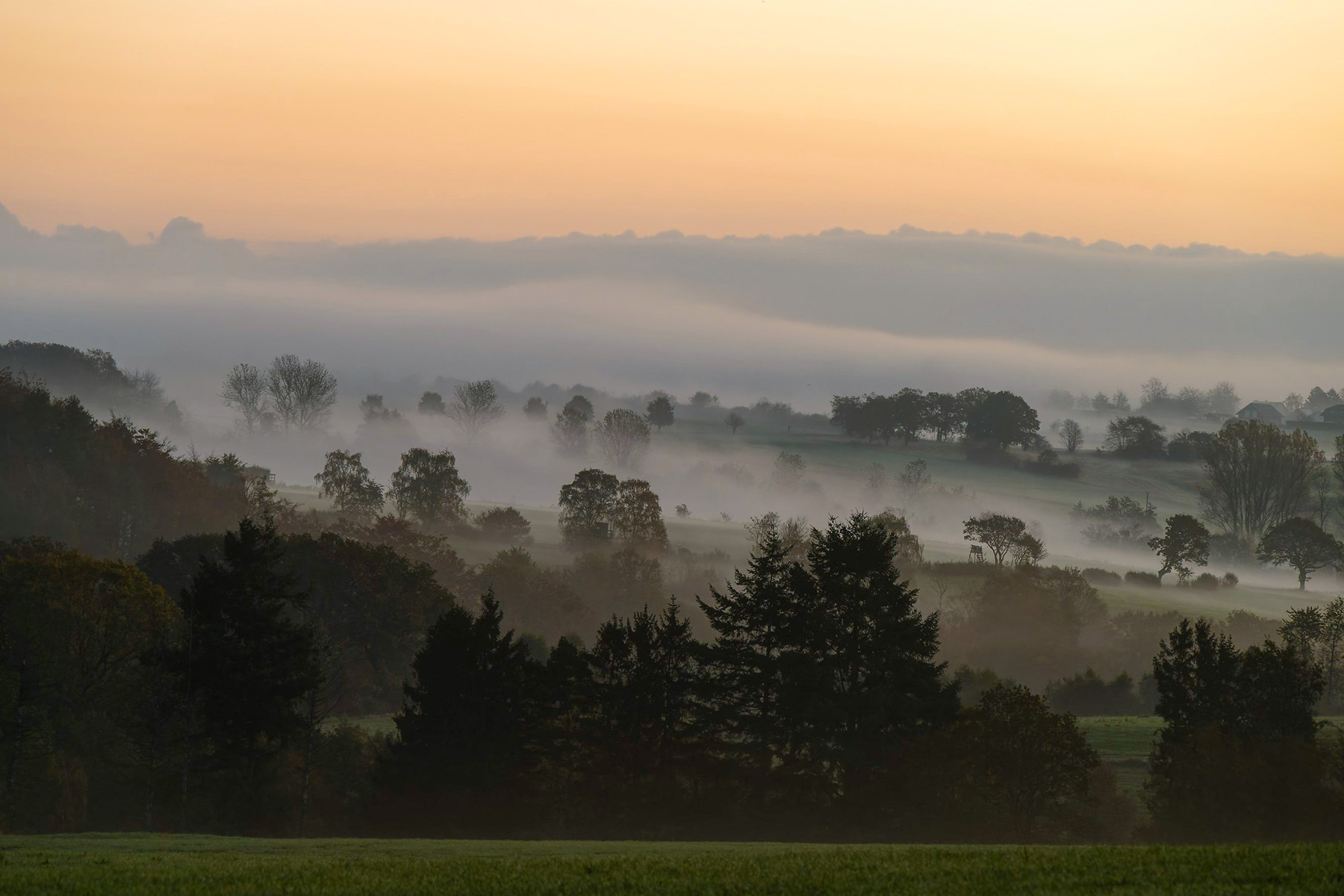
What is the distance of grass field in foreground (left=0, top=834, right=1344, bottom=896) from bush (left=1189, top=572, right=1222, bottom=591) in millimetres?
151068

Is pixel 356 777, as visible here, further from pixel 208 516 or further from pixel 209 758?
pixel 208 516

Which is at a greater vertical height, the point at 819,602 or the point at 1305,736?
the point at 819,602

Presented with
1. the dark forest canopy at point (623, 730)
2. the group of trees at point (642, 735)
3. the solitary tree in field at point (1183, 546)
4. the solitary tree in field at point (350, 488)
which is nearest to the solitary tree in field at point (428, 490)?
the solitary tree in field at point (350, 488)

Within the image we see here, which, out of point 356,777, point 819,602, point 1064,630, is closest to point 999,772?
point 819,602

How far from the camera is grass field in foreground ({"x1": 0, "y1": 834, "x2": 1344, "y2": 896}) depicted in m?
25.2

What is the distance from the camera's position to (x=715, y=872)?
2781 centimetres

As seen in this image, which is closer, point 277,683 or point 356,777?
point 277,683

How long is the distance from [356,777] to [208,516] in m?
83.1

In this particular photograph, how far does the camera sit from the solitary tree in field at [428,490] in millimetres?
168500

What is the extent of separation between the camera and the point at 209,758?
60.8 m

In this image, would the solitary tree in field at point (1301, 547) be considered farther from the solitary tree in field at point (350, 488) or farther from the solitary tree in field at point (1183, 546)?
the solitary tree in field at point (350, 488)

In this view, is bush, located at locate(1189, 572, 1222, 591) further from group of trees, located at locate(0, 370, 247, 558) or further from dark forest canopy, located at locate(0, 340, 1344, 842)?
group of trees, located at locate(0, 370, 247, 558)

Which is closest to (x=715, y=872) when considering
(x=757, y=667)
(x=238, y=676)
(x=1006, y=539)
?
(x=238, y=676)

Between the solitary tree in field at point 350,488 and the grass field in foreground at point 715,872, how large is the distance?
5380 inches
